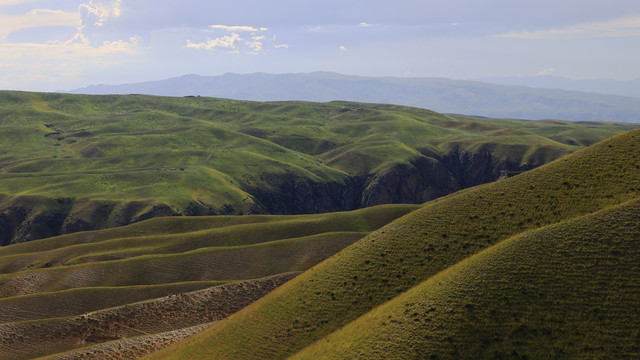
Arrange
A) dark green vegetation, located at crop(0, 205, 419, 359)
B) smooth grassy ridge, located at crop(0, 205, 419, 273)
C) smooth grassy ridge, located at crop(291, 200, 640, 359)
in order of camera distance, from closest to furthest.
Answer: smooth grassy ridge, located at crop(291, 200, 640, 359) < dark green vegetation, located at crop(0, 205, 419, 359) < smooth grassy ridge, located at crop(0, 205, 419, 273)

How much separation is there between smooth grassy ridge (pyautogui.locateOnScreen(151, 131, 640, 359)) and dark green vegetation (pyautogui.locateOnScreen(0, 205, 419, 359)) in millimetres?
15114

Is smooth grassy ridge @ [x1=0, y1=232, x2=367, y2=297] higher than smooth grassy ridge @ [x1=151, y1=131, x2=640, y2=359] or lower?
lower

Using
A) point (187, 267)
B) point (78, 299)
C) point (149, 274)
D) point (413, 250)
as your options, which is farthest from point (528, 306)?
point (149, 274)

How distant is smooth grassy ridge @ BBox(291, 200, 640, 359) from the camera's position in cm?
4525

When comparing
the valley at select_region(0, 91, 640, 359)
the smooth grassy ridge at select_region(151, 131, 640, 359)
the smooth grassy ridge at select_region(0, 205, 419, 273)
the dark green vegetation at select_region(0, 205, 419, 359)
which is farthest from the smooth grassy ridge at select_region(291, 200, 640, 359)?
the smooth grassy ridge at select_region(0, 205, 419, 273)

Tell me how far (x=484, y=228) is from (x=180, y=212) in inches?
5258

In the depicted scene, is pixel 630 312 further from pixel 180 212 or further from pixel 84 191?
pixel 84 191

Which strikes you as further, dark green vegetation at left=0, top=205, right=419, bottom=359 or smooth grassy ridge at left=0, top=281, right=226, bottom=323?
smooth grassy ridge at left=0, top=281, right=226, bottom=323

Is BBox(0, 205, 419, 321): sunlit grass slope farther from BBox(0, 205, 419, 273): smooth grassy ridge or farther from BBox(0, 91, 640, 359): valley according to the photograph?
BBox(0, 91, 640, 359): valley

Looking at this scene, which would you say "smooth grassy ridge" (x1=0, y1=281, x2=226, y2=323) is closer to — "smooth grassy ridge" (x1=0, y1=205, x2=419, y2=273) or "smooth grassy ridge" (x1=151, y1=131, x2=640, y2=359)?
"smooth grassy ridge" (x1=0, y1=205, x2=419, y2=273)

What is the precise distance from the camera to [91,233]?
142 meters

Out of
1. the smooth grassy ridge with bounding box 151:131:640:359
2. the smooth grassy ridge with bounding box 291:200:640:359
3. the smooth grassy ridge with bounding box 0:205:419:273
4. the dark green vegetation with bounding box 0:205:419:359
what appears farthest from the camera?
the smooth grassy ridge with bounding box 0:205:419:273

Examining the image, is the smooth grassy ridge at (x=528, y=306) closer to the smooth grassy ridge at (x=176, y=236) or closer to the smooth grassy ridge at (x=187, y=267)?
the smooth grassy ridge at (x=187, y=267)

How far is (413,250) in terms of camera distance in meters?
65.2
